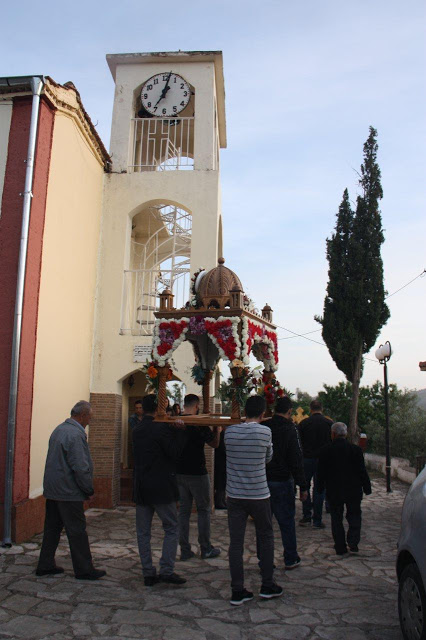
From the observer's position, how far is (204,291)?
7.15 metres

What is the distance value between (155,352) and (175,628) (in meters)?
3.13

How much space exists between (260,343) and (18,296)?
132 inches

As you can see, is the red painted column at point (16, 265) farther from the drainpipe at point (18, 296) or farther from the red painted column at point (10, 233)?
the drainpipe at point (18, 296)

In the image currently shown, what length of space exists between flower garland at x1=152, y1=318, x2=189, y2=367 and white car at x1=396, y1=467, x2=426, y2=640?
3411 mm

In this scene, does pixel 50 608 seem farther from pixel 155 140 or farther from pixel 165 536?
pixel 155 140

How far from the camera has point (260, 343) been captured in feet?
24.3

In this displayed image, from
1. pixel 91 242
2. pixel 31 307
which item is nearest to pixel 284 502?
pixel 31 307

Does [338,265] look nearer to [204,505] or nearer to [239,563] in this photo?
[204,505]

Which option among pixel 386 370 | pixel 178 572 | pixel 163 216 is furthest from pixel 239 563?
pixel 163 216

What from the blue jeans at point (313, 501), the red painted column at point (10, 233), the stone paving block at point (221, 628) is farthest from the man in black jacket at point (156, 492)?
the blue jeans at point (313, 501)

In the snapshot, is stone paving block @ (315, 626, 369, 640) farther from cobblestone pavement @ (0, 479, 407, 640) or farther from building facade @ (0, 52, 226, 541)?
building facade @ (0, 52, 226, 541)

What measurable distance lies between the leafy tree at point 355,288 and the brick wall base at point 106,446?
9.54 metres

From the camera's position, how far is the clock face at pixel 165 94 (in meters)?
11.8

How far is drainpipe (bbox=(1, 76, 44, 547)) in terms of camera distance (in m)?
6.99
